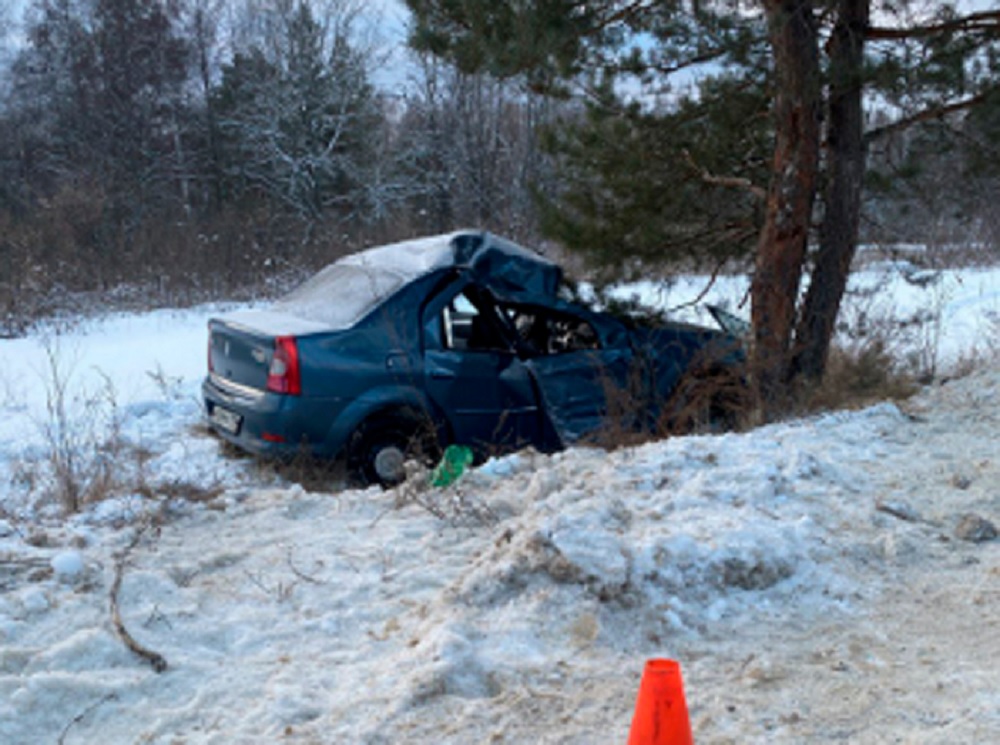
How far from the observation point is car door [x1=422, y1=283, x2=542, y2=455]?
20.6 ft

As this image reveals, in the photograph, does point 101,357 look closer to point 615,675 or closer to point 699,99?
point 699,99

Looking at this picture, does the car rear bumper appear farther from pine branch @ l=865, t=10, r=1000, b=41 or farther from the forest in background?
the forest in background

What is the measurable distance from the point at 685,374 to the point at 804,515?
105 inches

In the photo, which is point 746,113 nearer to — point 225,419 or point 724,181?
point 724,181

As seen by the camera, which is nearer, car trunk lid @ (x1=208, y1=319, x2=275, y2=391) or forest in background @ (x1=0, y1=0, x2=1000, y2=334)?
car trunk lid @ (x1=208, y1=319, x2=275, y2=391)

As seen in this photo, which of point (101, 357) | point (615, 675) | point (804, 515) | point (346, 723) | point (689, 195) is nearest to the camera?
point (346, 723)

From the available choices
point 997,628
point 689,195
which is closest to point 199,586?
point 997,628

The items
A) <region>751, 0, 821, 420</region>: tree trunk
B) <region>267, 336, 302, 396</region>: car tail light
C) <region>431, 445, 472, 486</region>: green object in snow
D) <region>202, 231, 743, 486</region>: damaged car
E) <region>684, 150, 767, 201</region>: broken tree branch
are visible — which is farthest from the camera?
<region>684, 150, 767, 201</region>: broken tree branch

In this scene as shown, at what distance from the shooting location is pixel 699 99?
8.22 meters

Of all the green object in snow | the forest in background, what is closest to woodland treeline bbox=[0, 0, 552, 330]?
the forest in background

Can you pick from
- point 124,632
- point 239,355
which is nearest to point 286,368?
point 239,355

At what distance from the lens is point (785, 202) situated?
6871mm

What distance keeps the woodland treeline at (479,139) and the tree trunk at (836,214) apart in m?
0.02

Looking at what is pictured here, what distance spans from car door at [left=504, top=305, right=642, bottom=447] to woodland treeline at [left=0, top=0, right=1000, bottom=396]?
1347 mm
